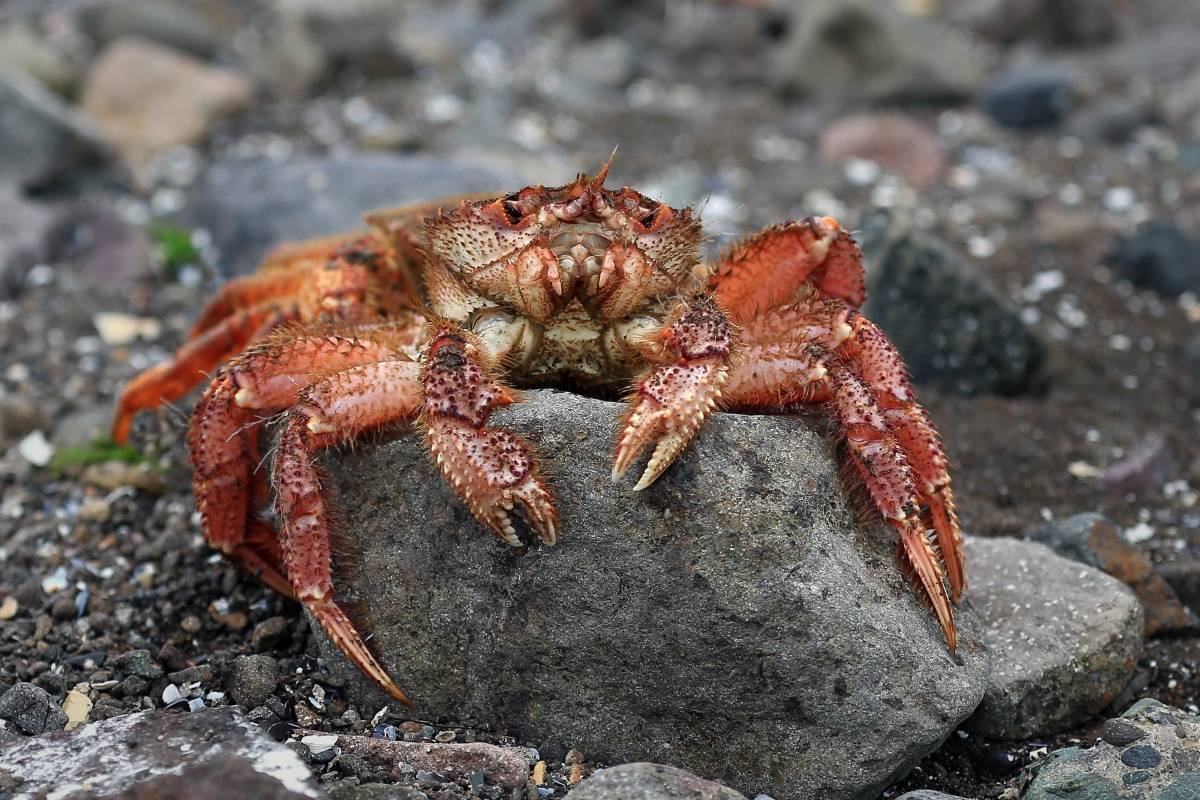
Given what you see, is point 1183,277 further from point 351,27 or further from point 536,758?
point 351,27

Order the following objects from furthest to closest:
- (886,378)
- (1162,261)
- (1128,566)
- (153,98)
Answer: (153,98)
(1162,261)
(1128,566)
(886,378)

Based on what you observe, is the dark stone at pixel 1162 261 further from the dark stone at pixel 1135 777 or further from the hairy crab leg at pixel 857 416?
the dark stone at pixel 1135 777

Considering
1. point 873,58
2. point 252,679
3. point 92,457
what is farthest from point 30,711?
point 873,58

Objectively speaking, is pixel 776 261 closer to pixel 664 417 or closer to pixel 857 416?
pixel 857 416

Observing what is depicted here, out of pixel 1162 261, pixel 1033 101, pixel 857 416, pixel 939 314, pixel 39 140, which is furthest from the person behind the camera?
pixel 1033 101

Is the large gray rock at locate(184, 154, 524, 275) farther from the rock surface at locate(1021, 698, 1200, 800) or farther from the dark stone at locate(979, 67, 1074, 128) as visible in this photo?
the rock surface at locate(1021, 698, 1200, 800)

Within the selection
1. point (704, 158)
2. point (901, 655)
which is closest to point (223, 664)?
point (901, 655)
